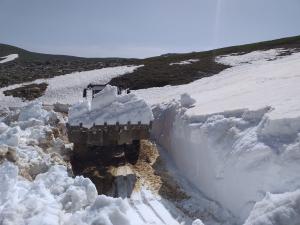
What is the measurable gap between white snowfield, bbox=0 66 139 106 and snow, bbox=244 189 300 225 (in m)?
20.6

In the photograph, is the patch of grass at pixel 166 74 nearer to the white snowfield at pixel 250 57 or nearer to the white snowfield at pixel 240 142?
the white snowfield at pixel 250 57

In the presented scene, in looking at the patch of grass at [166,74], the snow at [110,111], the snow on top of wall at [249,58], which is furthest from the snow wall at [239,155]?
the snow on top of wall at [249,58]

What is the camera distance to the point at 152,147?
16.0 meters

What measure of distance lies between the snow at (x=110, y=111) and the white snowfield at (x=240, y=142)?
4.97ft

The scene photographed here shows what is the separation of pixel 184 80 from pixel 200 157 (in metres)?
17.2

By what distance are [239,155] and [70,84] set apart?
77.6 ft

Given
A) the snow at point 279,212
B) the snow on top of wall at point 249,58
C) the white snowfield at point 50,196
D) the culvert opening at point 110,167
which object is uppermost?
the snow at point 279,212

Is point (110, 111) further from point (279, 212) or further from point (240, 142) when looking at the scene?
point (279, 212)

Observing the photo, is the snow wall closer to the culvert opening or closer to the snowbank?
the culvert opening

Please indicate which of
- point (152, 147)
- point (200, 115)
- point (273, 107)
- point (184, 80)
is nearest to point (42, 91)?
point (184, 80)

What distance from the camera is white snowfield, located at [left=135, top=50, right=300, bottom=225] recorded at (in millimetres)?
9445

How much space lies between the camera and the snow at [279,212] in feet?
23.9

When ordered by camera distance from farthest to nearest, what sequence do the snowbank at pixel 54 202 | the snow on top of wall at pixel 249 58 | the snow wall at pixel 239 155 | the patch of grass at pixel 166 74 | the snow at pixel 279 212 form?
the snow on top of wall at pixel 249 58 < the patch of grass at pixel 166 74 < the snow wall at pixel 239 155 < the snowbank at pixel 54 202 < the snow at pixel 279 212

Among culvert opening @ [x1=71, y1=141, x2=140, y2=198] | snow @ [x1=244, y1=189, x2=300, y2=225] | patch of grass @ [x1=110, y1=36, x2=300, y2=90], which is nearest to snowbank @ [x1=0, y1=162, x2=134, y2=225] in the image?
culvert opening @ [x1=71, y1=141, x2=140, y2=198]
